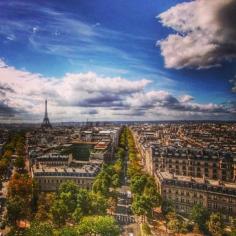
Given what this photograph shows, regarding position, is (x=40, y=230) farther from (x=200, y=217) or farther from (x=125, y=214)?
(x=200, y=217)

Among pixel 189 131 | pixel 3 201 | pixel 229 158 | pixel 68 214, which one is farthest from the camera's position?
pixel 189 131

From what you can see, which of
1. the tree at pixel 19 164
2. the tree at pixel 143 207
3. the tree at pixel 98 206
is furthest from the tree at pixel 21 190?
the tree at pixel 19 164

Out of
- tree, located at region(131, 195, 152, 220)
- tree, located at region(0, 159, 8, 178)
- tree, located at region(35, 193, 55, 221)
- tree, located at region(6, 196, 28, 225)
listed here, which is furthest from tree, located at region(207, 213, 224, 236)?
tree, located at region(0, 159, 8, 178)

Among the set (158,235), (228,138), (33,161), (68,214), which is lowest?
(158,235)

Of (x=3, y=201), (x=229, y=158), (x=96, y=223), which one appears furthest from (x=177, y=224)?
(x=3, y=201)

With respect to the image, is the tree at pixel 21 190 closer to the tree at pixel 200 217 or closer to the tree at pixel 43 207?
the tree at pixel 43 207

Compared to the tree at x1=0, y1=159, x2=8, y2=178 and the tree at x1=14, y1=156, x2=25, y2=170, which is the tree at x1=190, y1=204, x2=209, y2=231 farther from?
the tree at x1=14, y1=156, x2=25, y2=170

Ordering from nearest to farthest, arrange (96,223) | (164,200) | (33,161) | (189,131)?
(96,223) < (164,200) < (33,161) < (189,131)

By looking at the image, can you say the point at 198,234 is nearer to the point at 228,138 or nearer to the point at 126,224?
the point at 126,224
